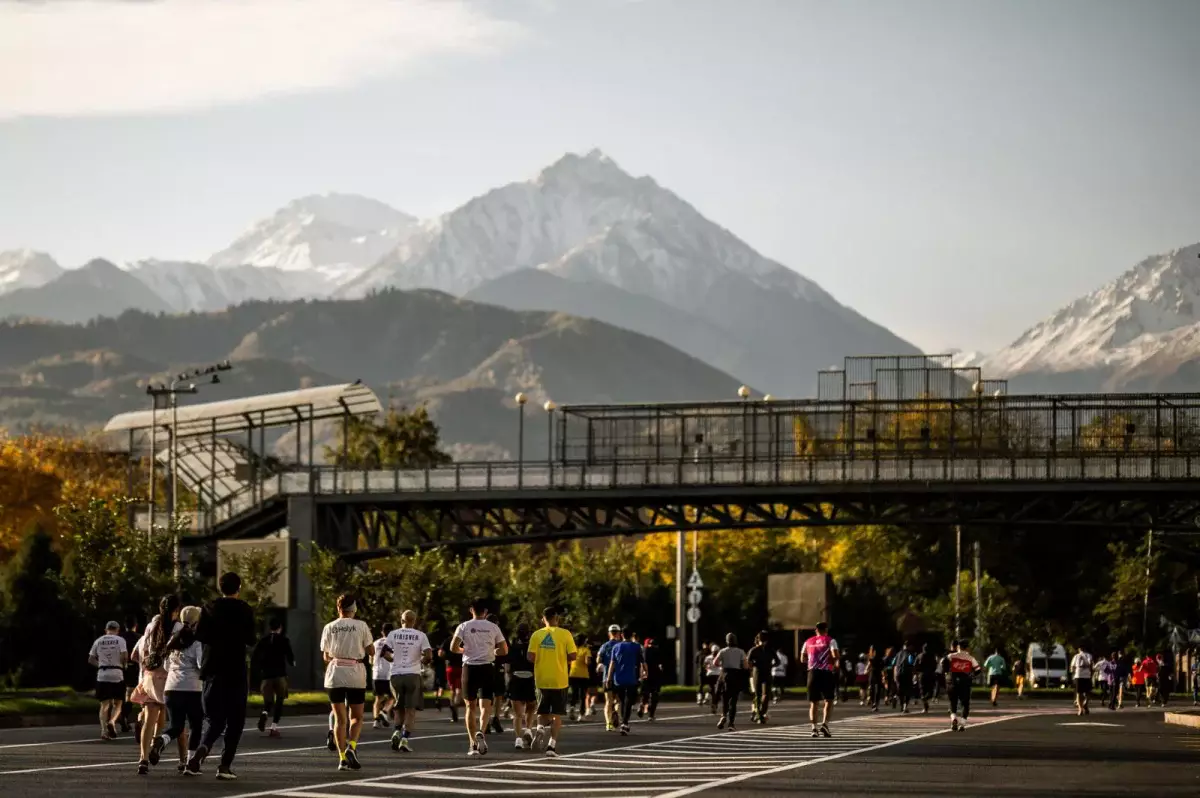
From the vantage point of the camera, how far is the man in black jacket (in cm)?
2300

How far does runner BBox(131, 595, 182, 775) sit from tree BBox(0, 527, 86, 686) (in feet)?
126

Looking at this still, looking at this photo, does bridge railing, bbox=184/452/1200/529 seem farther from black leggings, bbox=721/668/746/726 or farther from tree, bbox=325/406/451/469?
black leggings, bbox=721/668/746/726

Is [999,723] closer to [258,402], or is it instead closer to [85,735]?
[85,735]

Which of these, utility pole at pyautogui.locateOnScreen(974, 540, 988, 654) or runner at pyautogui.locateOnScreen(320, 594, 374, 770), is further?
utility pole at pyautogui.locateOnScreen(974, 540, 988, 654)

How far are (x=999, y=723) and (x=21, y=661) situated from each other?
3023 centimetres

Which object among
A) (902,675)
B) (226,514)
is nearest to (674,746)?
(902,675)

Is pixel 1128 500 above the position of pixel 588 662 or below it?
above

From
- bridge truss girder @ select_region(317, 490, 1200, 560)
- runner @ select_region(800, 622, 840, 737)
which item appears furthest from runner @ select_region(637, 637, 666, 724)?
bridge truss girder @ select_region(317, 490, 1200, 560)

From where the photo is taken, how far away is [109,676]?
34062mm

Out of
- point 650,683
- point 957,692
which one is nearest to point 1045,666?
point 650,683

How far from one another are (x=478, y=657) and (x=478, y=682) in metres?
0.33

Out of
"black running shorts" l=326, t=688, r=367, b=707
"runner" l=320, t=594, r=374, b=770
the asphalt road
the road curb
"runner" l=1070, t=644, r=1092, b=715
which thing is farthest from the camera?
"runner" l=1070, t=644, r=1092, b=715

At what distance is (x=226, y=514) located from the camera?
87.8 metres

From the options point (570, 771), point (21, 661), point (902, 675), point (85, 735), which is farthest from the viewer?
point (21, 661)
